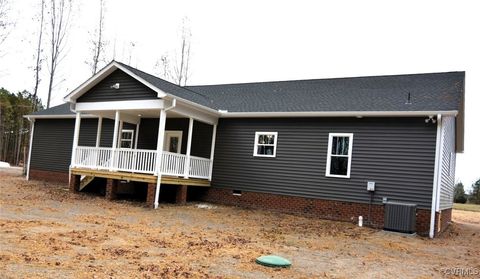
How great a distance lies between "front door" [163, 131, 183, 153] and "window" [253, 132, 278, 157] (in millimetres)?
3519

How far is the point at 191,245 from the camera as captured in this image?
835cm

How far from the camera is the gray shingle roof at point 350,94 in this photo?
1348 cm

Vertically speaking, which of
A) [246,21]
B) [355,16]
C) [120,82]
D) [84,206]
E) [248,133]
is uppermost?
[246,21]

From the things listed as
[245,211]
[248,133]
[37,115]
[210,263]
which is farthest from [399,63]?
[210,263]

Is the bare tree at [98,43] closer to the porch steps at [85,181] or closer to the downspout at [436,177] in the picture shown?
the porch steps at [85,181]

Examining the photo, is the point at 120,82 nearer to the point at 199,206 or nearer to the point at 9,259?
the point at 199,206

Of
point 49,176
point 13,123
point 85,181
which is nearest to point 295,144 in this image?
point 85,181

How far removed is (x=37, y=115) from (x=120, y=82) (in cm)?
873

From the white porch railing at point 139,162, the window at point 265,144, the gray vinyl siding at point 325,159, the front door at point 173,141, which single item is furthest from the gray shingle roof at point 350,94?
the white porch railing at point 139,162

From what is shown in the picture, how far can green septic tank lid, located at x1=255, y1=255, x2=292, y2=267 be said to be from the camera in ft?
22.9

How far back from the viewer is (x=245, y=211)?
14.7 m

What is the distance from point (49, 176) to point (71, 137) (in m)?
2.26

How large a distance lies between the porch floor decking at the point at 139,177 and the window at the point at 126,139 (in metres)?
3.13

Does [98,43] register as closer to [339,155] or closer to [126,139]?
[126,139]
